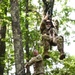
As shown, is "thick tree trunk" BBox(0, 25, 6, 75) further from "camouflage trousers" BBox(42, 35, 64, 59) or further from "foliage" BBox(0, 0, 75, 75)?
"camouflage trousers" BBox(42, 35, 64, 59)

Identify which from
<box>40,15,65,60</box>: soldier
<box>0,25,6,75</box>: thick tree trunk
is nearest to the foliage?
<box>0,25,6,75</box>: thick tree trunk

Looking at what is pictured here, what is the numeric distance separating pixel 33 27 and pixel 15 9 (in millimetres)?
6902

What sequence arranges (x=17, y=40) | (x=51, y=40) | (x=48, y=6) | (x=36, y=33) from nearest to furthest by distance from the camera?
(x=48, y=6), (x=51, y=40), (x=17, y=40), (x=36, y=33)

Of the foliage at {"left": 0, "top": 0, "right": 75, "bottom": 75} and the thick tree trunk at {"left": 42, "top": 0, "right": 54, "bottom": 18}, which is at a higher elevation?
Result: the thick tree trunk at {"left": 42, "top": 0, "right": 54, "bottom": 18}

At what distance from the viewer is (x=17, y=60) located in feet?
33.4

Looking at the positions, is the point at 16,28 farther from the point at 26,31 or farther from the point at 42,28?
the point at 26,31

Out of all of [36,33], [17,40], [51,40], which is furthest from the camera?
[36,33]

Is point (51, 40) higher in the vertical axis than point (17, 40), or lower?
higher

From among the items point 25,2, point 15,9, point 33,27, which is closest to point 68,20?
point 33,27

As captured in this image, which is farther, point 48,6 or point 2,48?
point 2,48

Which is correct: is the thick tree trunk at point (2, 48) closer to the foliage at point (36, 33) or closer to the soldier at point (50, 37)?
the foliage at point (36, 33)

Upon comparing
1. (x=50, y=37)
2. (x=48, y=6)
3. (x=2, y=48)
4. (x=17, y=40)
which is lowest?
(x=2, y=48)

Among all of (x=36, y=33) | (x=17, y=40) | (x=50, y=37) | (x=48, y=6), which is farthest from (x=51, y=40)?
(x=36, y=33)

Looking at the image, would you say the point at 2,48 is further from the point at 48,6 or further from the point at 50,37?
the point at 48,6
